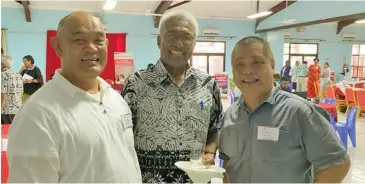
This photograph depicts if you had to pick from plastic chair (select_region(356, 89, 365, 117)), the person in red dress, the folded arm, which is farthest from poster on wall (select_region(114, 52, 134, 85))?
the person in red dress

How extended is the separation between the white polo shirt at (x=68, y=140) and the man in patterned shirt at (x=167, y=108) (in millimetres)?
311

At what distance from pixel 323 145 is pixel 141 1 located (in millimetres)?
11800

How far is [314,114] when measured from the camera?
1315 millimetres

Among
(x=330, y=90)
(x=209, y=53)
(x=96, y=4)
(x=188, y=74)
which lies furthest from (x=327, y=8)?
(x=188, y=74)

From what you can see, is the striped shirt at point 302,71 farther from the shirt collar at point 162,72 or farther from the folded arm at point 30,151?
the folded arm at point 30,151

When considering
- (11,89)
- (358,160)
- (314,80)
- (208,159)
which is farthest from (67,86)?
(314,80)

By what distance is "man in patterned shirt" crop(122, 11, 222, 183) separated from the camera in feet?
5.46

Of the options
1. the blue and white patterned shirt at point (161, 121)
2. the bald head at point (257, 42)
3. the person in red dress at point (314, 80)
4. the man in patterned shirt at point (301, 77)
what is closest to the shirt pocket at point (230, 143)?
the blue and white patterned shirt at point (161, 121)

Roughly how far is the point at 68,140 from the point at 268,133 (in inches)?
31.0

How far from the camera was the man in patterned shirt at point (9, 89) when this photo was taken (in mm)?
5109

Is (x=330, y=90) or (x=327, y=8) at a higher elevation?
(x=327, y=8)

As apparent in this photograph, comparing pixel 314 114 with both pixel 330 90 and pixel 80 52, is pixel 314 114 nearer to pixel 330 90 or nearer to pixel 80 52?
pixel 80 52

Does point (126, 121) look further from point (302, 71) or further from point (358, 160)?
point (302, 71)

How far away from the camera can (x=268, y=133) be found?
4.52 feet
